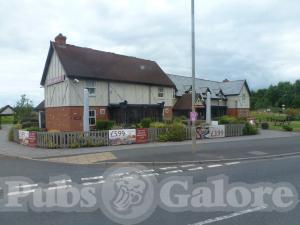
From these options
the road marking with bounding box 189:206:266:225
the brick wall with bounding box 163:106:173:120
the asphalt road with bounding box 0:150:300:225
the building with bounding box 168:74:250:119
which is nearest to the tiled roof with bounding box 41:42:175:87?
the brick wall with bounding box 163:106:173:120

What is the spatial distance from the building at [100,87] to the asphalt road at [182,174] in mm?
12808

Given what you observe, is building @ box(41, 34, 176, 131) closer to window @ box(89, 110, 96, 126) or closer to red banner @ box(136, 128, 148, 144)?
window @ box(89, 110, 96, 126)

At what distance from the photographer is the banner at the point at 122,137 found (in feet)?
66.8

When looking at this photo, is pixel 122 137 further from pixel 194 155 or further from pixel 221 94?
pixel 221 94

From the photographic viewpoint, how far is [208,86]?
161 feet

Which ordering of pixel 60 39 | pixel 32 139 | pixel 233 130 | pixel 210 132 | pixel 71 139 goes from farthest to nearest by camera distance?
pixel 60 39 → pixel 233 130 → pixel 210 132 → pixel 32 139 → pixel 71 139

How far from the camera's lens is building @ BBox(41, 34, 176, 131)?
93.1ft

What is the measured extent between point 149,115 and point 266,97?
4743 inches

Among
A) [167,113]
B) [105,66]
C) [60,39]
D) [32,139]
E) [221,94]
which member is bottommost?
[32,139]

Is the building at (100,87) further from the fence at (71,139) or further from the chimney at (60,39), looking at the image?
the fence at (71,139)

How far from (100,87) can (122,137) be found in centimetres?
1014

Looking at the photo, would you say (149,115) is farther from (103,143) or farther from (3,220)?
(3,220)

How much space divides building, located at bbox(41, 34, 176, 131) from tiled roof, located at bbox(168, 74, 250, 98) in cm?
894

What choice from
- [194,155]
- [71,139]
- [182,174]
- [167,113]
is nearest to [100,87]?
[167,113]
